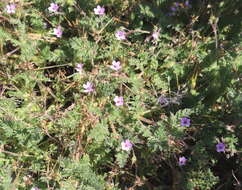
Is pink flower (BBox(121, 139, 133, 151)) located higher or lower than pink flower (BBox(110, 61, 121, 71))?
lower

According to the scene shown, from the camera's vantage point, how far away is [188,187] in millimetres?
2438

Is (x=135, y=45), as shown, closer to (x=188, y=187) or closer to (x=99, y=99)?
(x=99, y=99)

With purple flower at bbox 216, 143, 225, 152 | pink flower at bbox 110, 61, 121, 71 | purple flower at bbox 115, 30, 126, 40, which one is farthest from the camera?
purple flower at bbox 115, 30, 126, 40

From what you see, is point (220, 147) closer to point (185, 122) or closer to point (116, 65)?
point (185, 122)

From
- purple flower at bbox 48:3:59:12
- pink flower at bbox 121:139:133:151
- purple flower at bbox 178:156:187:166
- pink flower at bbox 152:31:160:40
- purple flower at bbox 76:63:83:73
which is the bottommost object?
purple flower at bbox 178:156:187:166

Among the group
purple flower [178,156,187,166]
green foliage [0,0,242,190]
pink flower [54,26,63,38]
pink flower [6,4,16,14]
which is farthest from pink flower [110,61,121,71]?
pink flower [6,4,16,14]

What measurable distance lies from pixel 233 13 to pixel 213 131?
1057 millimetres

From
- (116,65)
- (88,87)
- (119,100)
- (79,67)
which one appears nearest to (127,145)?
(119,100)

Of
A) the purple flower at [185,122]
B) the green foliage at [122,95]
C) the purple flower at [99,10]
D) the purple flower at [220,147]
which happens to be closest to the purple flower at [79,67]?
the green foliage at [122,95]

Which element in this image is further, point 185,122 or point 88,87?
point 88,87

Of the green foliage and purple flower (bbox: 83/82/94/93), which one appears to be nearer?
the green foliage

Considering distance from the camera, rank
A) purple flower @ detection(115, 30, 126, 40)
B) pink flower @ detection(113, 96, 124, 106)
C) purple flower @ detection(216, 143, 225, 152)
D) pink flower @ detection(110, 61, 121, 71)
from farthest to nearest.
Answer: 1. purple flower @ detection(115, 30, 126, 40)
2. pink flower @ detection(110, 61, 121, 71)
3. pink flower @ detection(113, 96, 124, 106)
4. purple flower @ detection(216, 143, 225, 152)

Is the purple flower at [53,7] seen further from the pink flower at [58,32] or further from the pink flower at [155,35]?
the pink flower at [155,35]

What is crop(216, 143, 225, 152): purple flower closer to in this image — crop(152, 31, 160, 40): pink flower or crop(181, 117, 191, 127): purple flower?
crop(181, 117, 191, 127): purple flower
